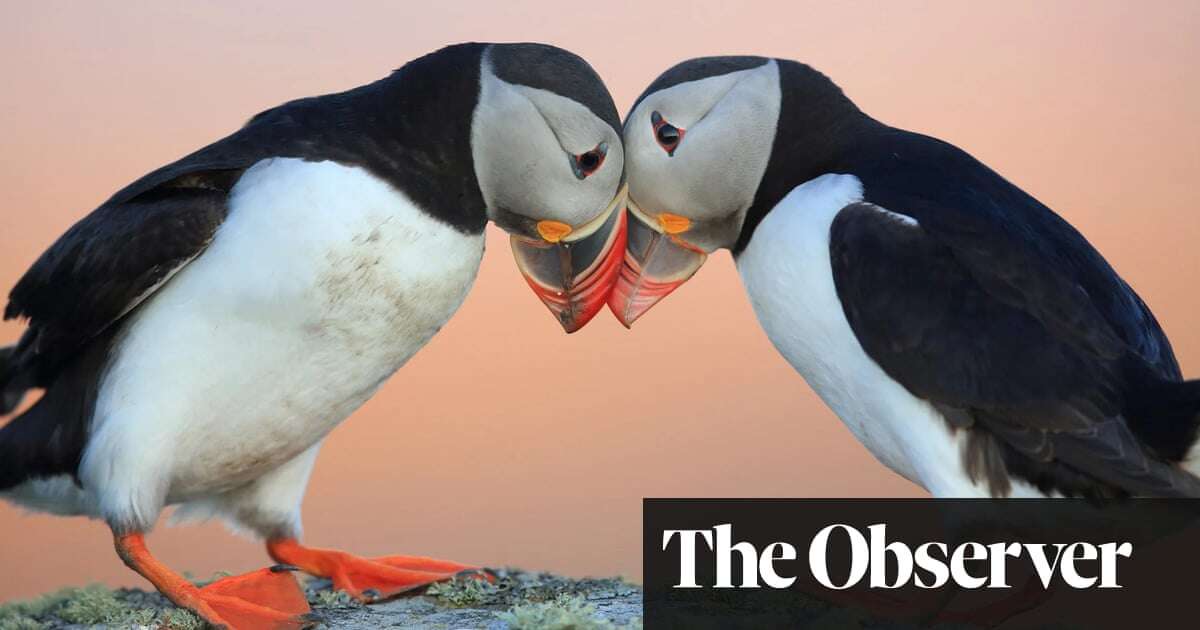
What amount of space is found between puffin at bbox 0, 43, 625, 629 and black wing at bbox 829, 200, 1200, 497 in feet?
3.97

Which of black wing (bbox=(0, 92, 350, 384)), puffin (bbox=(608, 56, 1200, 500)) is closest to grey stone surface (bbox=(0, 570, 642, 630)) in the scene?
black wing (bbox=(0, 92, 350, 384))

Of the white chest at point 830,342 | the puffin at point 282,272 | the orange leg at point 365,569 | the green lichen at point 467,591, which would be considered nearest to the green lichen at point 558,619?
the green lichen at point 467,591

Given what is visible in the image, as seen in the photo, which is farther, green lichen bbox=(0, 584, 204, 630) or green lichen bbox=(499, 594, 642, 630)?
green lichen bbox=(0, 584, 204, 630)

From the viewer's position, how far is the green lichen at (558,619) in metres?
5.39

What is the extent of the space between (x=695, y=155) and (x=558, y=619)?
186cm

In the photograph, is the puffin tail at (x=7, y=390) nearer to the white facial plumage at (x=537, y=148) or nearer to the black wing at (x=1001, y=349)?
the white facial plumage at (x=537, y=148)

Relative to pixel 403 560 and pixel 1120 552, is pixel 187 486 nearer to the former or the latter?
pixel 403 560

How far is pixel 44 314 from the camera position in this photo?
Result: 20.1 feet

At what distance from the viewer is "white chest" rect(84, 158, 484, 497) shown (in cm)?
572

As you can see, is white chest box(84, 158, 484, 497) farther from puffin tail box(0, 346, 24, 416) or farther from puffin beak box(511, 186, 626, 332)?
puffin tail box(0, 346, 24, 416)

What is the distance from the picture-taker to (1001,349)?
17.3 ft

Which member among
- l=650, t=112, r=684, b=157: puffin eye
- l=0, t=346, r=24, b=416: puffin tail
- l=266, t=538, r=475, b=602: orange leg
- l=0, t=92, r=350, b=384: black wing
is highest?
l=650, t=112, r=684, b=157: puffin eye

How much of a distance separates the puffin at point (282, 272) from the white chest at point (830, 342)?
2.39ft

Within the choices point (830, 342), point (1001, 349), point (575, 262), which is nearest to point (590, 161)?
point (575, 262)
